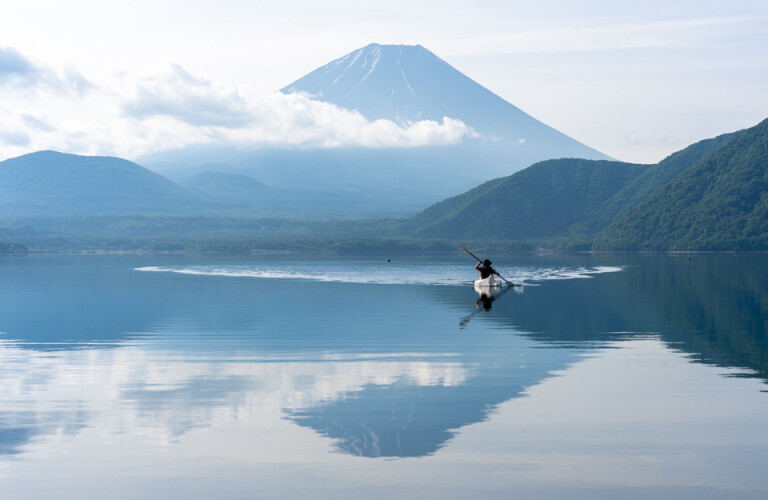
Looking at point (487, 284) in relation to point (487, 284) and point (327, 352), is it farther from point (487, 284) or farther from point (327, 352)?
point (327, 352)

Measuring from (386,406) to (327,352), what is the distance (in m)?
13.2

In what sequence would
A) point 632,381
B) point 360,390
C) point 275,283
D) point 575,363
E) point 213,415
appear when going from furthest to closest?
point 275,283 < point 575,363 < point 632,381 < point 360,390 < point 213,415

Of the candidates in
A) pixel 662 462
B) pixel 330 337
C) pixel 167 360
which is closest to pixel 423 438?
pixel 662 462

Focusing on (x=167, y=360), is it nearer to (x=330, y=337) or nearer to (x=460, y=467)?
(x=330, y=337)

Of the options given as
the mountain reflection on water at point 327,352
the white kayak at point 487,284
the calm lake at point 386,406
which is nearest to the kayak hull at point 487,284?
the white kayak at point 487,284

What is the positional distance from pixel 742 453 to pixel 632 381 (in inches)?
414

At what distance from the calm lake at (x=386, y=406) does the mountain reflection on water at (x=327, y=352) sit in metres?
0.15

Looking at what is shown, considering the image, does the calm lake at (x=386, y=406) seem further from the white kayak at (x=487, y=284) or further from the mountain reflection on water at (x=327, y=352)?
the white kayak at (x=487, y=284)

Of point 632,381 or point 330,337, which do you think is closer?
point 632,381

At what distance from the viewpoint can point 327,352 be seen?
41.6m

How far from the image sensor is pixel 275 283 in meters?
103

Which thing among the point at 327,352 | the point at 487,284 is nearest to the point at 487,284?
the point at 487,284

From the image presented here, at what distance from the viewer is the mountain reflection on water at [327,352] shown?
89.0 ft

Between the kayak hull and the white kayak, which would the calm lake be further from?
the kayak hull
